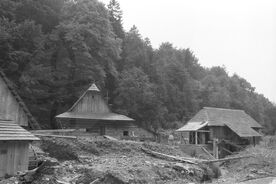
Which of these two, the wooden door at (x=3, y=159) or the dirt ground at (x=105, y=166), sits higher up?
the wooden door at (x=3, y=159)

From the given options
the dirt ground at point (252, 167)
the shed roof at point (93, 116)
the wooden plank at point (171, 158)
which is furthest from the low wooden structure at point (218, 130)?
the wooden plank at point (171, 158)

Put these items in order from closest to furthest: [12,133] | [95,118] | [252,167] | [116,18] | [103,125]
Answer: [12,133] → [252,167] → [95,118] → [103,125] → [116,18]

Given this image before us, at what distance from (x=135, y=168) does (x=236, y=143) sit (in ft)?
87.3

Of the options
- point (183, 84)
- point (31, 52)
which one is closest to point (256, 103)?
point (183, 84)

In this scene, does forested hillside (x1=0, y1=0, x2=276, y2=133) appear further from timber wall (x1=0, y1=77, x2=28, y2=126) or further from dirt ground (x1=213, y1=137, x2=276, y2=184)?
timber wall (x1=0, y1=77, x2=28, y2=126)

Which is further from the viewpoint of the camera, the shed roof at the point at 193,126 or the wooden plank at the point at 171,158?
the shed roof at the point at 193,126

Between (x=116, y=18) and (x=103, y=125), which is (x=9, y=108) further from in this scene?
(x=116, y=18)

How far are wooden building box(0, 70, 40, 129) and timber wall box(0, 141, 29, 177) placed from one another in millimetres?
1668

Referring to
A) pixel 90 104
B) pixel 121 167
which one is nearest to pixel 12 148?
pixel 121 167

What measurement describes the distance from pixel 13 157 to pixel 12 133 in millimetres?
1060

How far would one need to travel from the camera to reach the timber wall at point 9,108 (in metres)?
15.3

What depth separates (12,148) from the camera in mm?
14219

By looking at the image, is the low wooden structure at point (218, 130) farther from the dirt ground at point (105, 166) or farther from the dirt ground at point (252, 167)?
the dirt ground at point (105, 166)

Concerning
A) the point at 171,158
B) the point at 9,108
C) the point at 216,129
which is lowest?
the point at 171,158
